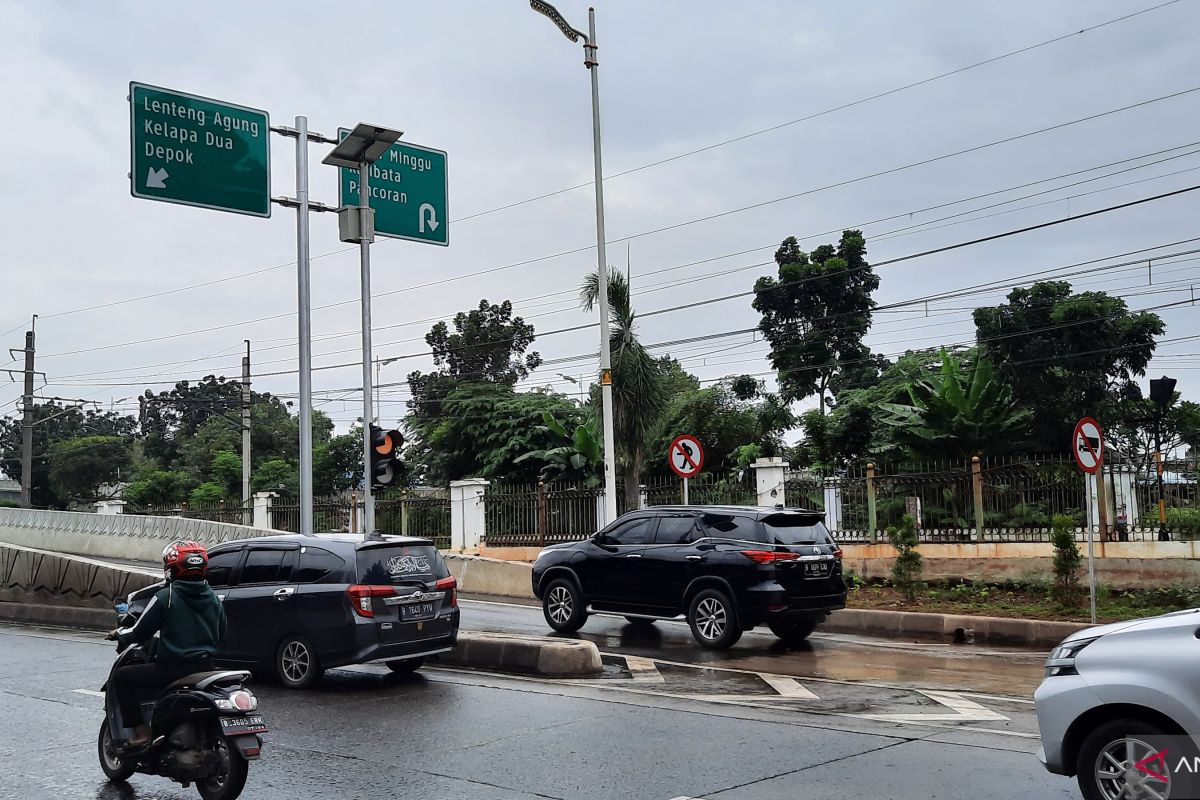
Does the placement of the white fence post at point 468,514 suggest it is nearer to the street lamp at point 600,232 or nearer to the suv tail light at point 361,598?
the street lamp at point 600,232

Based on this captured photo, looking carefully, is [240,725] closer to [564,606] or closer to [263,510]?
[564,606]

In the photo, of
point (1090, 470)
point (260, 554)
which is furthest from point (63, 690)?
point (1090, 470)

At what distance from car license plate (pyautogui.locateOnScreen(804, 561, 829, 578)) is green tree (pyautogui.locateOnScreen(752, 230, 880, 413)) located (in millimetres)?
27615

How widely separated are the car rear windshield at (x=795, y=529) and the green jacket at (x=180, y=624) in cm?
811

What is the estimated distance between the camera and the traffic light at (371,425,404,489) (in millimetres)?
15133

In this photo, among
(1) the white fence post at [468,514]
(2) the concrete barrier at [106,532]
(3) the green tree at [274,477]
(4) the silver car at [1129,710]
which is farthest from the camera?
(3) the green tree at [274,477]

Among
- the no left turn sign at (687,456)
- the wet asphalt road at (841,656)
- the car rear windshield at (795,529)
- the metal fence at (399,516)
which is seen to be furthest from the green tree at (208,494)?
the car rear windshield at (795,529)

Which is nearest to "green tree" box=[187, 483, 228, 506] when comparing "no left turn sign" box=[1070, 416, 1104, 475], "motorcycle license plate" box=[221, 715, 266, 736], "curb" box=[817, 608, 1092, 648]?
"curb" box=[817, 608, 1092, 648]

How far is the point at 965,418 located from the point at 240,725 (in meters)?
21.3

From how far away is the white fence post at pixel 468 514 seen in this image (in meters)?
29.3

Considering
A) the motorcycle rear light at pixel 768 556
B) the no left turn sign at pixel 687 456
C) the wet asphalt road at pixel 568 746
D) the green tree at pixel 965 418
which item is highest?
the green tree at pixel 965 418

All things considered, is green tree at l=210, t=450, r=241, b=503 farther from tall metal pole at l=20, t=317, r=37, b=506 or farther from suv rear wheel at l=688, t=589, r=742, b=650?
suv rear wheel at l=688, t=589, r=742, b=650

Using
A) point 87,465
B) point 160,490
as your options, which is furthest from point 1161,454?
point 87,465

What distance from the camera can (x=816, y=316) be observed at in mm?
42125
